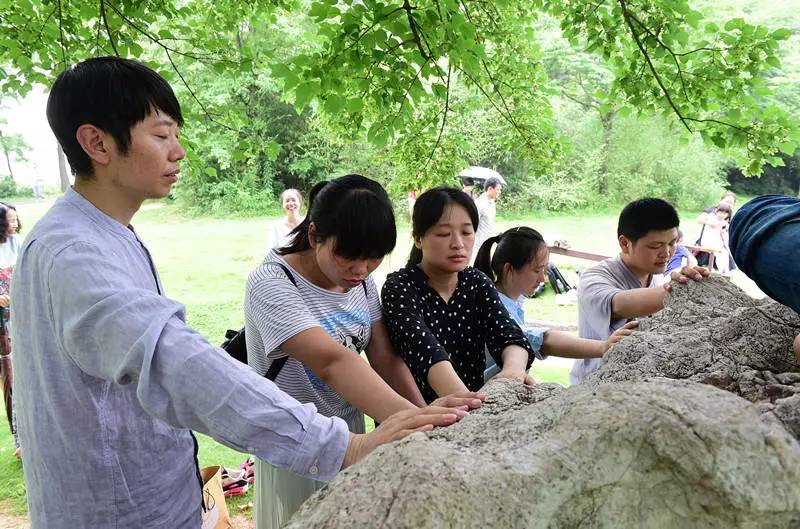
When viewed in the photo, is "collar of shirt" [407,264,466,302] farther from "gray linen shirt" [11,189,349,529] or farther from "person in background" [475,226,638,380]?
"gray linen shirt" [11,189,349,529]

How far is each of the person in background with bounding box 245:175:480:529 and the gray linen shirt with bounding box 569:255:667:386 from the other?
1012 millimetres

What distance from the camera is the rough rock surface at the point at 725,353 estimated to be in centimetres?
134

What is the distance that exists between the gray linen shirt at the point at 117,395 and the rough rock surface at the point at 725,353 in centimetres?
86

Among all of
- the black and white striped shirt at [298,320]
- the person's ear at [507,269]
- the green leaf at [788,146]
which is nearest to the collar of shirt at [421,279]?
the black and white striped shirt at [298,320]

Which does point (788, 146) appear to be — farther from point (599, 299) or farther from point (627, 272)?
point (599, 299)

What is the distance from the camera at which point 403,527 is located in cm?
87

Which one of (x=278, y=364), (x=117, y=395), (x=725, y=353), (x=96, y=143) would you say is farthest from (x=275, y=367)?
(x=725, y=353)

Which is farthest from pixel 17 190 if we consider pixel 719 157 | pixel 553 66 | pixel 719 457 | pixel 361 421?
pixel 719 157

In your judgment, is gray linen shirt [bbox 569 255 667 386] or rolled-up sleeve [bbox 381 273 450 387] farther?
gray linen shirt [bbox 569 255 667 386]

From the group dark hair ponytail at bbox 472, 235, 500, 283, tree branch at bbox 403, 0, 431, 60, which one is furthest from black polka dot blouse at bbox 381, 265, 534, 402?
tree branch at bbox 403, 0, 431, 60

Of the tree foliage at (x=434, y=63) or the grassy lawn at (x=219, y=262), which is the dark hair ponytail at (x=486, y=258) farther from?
the grassy lawn at (x=219, y=262)

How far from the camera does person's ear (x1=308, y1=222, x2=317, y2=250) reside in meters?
1.85

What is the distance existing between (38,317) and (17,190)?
22175 millimetres

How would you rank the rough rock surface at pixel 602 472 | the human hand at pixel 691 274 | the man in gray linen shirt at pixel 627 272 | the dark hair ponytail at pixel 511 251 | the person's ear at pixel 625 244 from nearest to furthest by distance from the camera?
the rough rock surface at pixel 602 472 < the human hand at pixel 691 274 < the man in gray linen shirt at pixel 627 272 < the person's ear at pixel 625 244 < the dark hair ponytail at pixel 511 251
